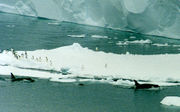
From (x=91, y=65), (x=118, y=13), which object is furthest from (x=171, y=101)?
(x=118, y=13)

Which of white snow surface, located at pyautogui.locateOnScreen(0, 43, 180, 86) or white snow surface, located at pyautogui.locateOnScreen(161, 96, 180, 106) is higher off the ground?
white snow surface, located at pyautogui.locateOnScreen(0, 43, 180, 86)

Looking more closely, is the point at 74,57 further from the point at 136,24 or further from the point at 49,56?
the point at 136,24

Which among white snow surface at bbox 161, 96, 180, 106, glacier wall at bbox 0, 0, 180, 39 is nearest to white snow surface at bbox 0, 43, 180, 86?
white snow surface at bbox 161, 96, 180, 106

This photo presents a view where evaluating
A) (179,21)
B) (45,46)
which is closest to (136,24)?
(179,21)

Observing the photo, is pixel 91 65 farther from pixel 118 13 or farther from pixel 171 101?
pixel 118 13

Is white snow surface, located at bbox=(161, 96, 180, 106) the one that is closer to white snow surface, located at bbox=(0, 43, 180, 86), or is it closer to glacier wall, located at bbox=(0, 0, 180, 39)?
white snow surface, located at bbox=(0, 43, 180, 86)

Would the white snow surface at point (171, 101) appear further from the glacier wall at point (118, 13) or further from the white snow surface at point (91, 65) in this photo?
the glacier wall at point (118, 13)

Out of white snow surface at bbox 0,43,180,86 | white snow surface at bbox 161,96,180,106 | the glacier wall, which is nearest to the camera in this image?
white snow surface at bbox 161,96,180,106
